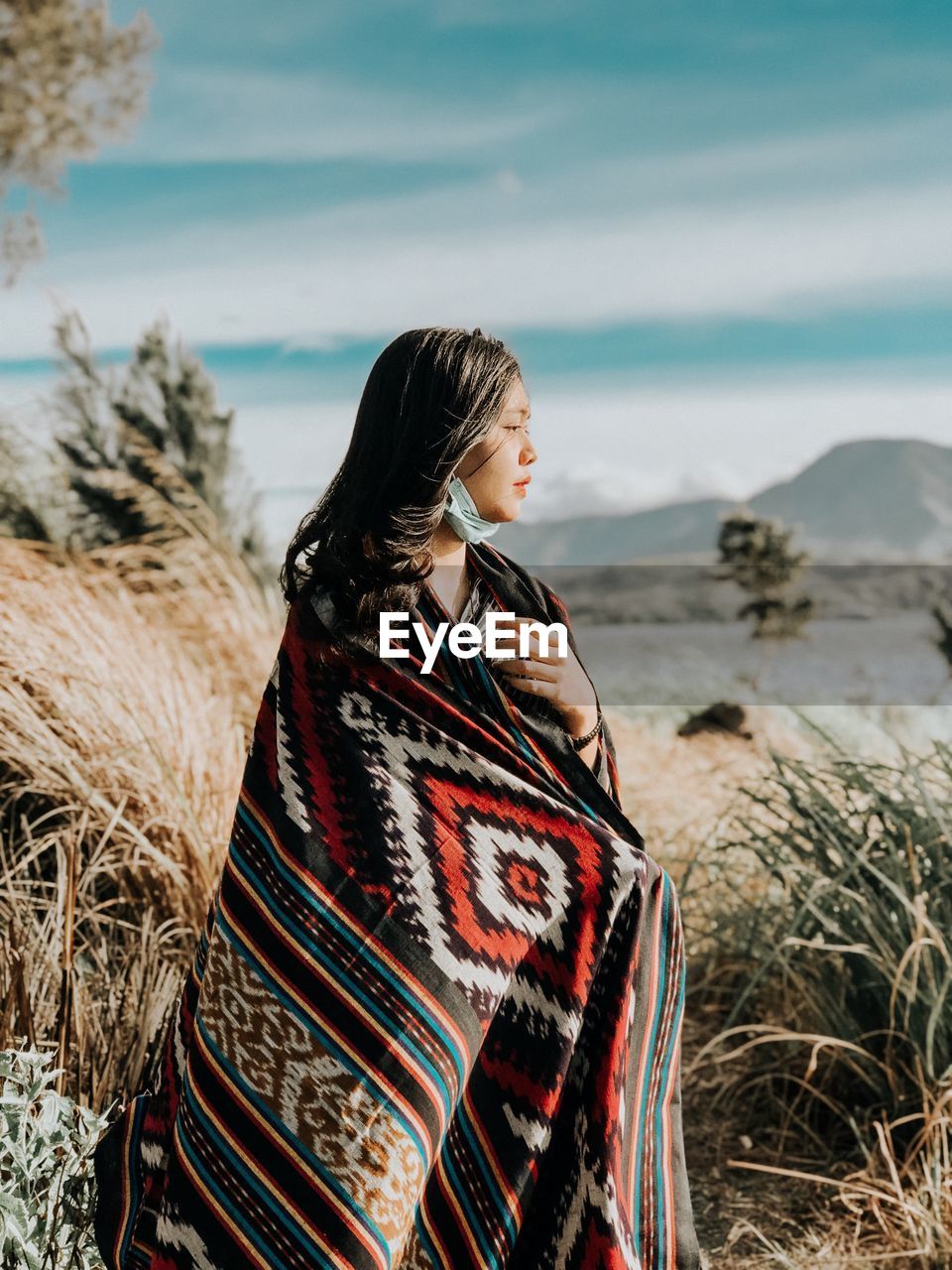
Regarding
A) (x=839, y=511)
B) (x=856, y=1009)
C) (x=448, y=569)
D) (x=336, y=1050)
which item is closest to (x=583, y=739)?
(x=448, y=569)

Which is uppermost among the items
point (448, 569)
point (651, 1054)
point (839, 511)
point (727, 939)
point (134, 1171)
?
point (448, 569)

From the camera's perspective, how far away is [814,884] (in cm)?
291

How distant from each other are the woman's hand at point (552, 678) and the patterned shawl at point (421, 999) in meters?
0.04

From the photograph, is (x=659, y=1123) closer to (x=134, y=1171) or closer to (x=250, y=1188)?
(x=250, y=1188)

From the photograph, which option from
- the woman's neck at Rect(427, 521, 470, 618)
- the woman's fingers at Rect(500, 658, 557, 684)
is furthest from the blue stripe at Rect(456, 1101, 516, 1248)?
the woman's neck at Rect(427, 521, 470, 618)

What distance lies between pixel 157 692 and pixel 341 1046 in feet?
6.91

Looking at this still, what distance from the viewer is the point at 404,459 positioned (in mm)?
1796

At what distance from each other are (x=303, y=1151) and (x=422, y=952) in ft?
1.10

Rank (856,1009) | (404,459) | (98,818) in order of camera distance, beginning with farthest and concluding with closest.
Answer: (98,818) → (856,1009) → (404,459)

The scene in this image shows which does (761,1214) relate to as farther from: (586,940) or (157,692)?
(157,692)

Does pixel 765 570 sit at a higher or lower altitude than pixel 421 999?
lower

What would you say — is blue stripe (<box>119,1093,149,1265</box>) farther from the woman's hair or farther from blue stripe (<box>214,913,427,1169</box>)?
the woman's hair

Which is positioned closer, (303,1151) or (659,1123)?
(303,1151)

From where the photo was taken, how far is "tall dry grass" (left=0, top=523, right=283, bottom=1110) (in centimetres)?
238
